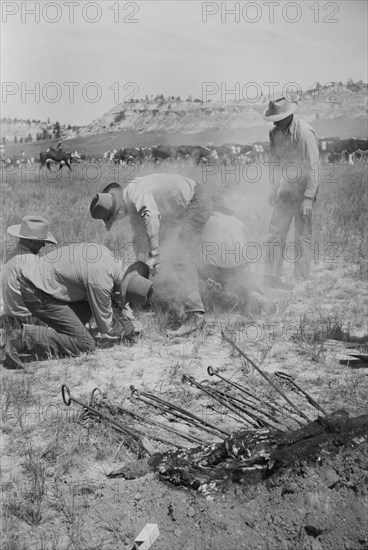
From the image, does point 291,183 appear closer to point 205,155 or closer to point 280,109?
point 280,109

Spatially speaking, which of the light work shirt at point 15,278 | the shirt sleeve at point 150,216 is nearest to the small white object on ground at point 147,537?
the light work shirt at point 15,278

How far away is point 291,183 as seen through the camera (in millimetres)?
7297

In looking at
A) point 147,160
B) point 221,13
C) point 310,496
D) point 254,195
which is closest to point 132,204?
point 221,13

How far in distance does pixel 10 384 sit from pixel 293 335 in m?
2.63

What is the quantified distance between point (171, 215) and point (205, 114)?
4476 cm

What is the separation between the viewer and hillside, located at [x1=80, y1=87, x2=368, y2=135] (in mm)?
35556

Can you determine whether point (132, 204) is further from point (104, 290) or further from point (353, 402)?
point (353, 402)

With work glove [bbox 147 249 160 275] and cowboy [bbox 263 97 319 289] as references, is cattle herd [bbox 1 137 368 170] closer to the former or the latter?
cowboy [bbox 263 97 319 289]

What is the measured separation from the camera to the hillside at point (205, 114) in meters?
35.6

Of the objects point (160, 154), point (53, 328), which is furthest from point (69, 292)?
point (160, 154)

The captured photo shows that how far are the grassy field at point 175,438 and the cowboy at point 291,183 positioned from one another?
0.40m

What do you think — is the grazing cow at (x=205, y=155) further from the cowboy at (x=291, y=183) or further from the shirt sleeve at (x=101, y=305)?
the shirt sleeve at (x=101, y=305)

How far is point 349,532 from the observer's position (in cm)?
279

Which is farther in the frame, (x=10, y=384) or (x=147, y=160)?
(x=147, y=160)
